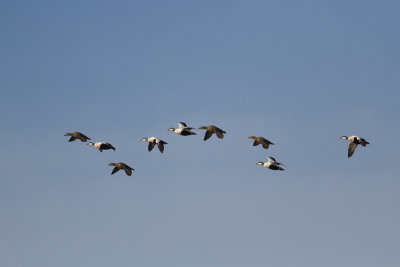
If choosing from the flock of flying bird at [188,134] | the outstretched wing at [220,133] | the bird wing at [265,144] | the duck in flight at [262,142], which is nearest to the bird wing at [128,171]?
the flock of flying bird at [188,134]

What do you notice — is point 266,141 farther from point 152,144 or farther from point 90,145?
point 90,145

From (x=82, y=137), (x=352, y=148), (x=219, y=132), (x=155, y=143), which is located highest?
(x=352, y=148)

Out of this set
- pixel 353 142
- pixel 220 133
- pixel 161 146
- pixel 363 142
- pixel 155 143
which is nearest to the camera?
pixel 220 133

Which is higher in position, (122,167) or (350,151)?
(350,151)

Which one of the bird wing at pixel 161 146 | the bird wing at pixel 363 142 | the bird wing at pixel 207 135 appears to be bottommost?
the bird wing at pixel 161 146

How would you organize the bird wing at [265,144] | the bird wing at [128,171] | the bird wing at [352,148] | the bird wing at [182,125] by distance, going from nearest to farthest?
1. the bird wing at [265,144]
2. the bird wing at [352,148]
3. the bird wing at [128,171]
4. the bird wing at [182,125]

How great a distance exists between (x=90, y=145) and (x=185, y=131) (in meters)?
12.5

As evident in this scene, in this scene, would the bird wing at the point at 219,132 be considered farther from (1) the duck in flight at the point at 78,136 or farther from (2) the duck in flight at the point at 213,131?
(1) the duck in flight at the point at 78,136

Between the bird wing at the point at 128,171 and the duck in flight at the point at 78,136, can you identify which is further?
the duck in flight at the point at 78,136

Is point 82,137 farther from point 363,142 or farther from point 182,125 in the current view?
point 363,142

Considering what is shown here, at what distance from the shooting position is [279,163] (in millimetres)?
105688

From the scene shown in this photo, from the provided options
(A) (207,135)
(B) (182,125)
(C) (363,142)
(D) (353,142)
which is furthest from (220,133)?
(C) (363,142)

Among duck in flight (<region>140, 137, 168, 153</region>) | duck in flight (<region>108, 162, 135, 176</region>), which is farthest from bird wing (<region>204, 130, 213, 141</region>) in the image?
duck in flight (<region>108, 162, 135, 176</region>)

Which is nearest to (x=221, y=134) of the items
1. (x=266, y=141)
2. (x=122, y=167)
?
(x=266, y=141)
